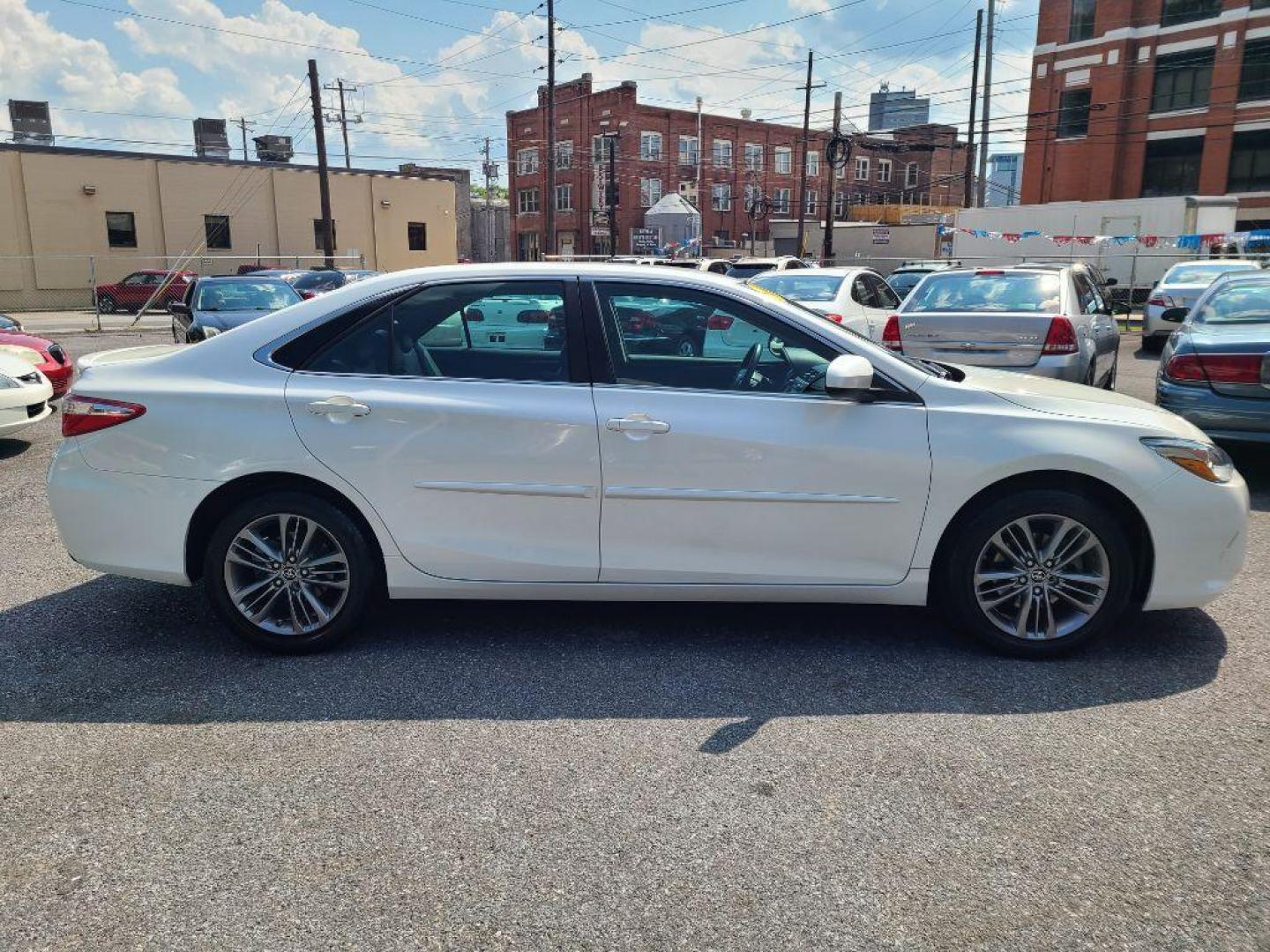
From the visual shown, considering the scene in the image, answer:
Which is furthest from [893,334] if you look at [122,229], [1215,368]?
[122,229]

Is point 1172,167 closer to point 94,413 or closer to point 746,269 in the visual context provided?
point 746,269

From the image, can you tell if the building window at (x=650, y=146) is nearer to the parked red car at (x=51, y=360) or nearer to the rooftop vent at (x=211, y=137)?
the rooftop vent at (x=211, y=137)

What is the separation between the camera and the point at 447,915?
101 inches

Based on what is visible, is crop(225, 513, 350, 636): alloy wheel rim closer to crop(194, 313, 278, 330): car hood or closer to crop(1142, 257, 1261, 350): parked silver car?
crop(194, 313, 278, 330): car hood

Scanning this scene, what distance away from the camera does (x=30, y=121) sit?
46.6m

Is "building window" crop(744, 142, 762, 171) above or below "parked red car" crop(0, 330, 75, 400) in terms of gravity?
above

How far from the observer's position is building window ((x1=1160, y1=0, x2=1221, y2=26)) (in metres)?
43.7

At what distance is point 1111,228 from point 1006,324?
26.7m

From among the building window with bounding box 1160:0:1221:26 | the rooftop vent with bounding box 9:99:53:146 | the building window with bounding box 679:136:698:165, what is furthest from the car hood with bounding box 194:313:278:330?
the building window with bounding box 679:136:698:165

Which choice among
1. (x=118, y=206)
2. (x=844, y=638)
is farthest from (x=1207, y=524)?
(x=118, y=206)

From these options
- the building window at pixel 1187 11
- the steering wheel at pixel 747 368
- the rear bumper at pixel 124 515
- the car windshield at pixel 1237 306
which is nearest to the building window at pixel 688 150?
the building window at pixel 1187 11

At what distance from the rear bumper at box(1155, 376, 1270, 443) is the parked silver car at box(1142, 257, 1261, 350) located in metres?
11.0

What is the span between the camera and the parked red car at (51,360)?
1017 centimetres

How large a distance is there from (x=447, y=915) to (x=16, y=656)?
280cm
